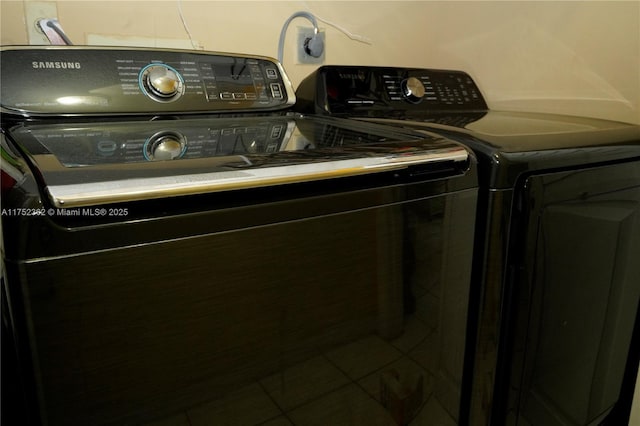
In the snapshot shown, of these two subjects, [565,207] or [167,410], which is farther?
[565,207]

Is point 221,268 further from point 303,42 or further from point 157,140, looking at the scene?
point 303,42

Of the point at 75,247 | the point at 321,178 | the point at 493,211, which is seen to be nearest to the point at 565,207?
the point at 493,211

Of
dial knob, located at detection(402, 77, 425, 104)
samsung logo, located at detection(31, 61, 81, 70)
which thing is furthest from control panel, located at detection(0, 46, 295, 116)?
dial knob, located at detection(402, 77, 425, 104)

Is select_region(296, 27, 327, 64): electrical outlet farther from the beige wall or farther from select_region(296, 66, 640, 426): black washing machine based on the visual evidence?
select_region(296, 66, 640, 426): black washing machine

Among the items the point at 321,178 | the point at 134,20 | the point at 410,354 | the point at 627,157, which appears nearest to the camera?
the point at 321,178

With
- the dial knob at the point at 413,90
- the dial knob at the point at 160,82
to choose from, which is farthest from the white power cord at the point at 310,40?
the dial knob at the point at 160,82

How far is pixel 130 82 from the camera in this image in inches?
33.0

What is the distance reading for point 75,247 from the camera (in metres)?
0.38

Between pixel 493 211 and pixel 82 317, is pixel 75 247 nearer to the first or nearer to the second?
pixel 82 317

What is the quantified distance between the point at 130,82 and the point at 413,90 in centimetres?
70

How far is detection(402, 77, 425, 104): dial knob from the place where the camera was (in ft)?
3.77

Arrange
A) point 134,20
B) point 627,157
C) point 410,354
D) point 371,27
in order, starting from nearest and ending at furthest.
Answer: point 410,354 < point 627,157 < point 134,20 < point 371,27

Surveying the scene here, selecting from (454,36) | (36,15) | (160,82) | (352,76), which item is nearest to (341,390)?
(160,82)

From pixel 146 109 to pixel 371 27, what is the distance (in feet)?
2.83
